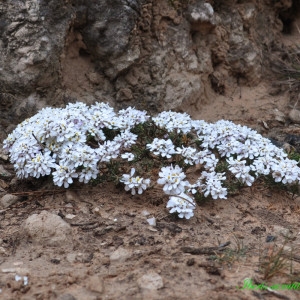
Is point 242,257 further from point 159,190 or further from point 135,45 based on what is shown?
point 135,45

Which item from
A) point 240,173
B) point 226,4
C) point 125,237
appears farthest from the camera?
point 226,4

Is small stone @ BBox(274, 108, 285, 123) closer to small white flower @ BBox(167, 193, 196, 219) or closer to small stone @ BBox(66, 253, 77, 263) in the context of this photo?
small white flower @ BBox(167, 193, 196, 219)

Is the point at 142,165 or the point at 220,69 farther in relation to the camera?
the point at 220,69

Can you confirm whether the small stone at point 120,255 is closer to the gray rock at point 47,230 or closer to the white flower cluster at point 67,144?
the gray rock at point 47,230

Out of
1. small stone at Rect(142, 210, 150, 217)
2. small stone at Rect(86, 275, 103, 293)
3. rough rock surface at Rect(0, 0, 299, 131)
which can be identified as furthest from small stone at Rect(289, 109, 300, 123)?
small stone at Rect(86, 275, 103, 293)

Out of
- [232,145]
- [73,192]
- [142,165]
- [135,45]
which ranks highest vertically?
[135,45]

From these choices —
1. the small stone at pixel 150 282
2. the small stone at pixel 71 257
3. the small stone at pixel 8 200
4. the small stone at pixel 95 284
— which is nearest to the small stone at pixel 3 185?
the small stone at pixel 8 200

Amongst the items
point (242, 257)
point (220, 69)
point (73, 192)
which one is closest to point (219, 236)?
point (242, 257)
